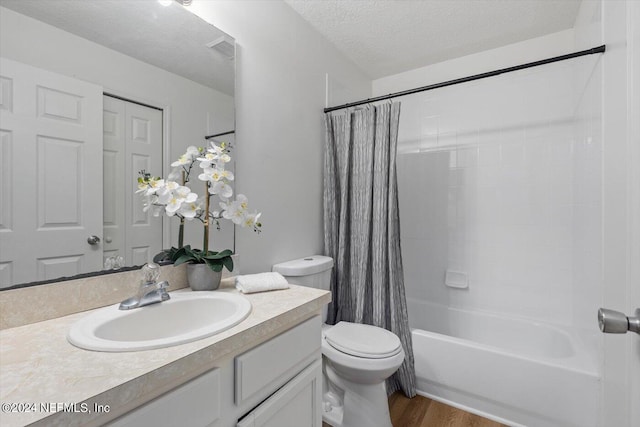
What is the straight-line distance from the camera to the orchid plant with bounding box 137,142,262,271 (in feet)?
3.75

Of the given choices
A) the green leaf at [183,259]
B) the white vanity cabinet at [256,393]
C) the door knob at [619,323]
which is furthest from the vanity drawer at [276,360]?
the door knob at [619,323]

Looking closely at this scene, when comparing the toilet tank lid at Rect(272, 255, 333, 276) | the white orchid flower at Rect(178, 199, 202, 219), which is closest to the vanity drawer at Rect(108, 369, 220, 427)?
the white orchid flower at Rect(178, 199, 202, 219)

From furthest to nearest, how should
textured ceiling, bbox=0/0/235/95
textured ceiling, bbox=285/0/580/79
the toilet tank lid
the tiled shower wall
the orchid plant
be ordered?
1. the tiled shower wall
2. textured ceiling, bbox=285/0/580/79
3. the toilet tank lid
4. the orchid plant
5. textured ceiling, bbox=0/0/235/95

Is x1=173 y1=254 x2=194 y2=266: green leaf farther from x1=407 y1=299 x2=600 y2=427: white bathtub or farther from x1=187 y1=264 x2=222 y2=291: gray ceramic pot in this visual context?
x1=407 y1=299 x2=600 y2=427: white bathtub

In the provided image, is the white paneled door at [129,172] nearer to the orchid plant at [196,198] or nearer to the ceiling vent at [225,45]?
the orchid plant at [196,198]

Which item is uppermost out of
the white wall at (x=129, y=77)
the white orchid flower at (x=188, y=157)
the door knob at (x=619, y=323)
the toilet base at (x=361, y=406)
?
the white wall at (x=129, y=77)

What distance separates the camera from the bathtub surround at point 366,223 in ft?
6.03

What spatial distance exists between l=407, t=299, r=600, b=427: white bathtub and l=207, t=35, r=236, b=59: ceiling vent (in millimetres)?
1937

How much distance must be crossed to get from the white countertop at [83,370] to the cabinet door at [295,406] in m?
0.19

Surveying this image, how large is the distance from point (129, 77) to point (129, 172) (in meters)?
0.36

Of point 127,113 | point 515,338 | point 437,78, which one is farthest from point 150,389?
point 437,78

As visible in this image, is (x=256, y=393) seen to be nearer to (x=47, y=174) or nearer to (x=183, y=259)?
(x=183, y=259)

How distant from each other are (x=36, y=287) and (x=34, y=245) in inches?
4.9

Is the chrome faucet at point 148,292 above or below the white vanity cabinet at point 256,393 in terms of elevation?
above
